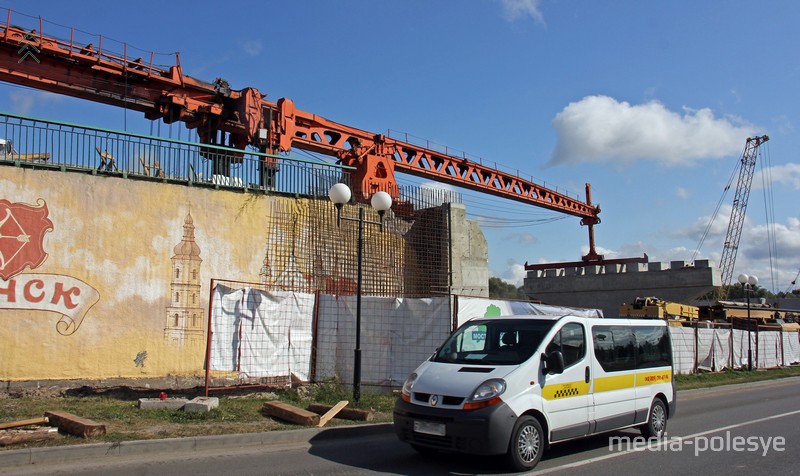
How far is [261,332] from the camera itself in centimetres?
1251

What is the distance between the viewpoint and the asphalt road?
7137 millimetres

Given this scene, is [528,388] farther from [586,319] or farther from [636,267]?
[636,267]

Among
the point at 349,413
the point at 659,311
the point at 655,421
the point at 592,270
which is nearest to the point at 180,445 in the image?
the point at 349,413

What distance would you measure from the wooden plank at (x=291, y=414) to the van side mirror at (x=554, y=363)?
12.8ft

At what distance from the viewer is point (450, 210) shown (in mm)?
18609

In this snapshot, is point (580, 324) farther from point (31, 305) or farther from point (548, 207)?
point (548, 207)

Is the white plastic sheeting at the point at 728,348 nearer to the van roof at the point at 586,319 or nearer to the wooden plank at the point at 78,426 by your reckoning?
the van roof at the point at 586,319

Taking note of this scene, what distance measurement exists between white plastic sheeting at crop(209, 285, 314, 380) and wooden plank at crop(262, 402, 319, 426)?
2.15 m

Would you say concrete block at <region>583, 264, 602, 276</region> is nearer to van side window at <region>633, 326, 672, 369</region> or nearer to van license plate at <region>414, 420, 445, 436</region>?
van side window at <region>633, 326, 672, 369</region>

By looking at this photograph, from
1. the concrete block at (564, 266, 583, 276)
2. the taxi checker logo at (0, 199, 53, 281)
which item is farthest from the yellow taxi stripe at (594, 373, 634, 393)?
the concrete block at (564, 266, 583, 276)

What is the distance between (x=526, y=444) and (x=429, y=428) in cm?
116

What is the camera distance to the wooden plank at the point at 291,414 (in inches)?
372

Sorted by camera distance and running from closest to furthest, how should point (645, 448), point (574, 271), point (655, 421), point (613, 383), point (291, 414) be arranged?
point (613, 383)
point (645, 448)
point (655, 421)
point (291, 414)
point (574, 271)

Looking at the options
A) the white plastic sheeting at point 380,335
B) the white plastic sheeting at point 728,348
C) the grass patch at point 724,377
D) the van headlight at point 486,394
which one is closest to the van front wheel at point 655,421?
the van headlight at point 486,394
